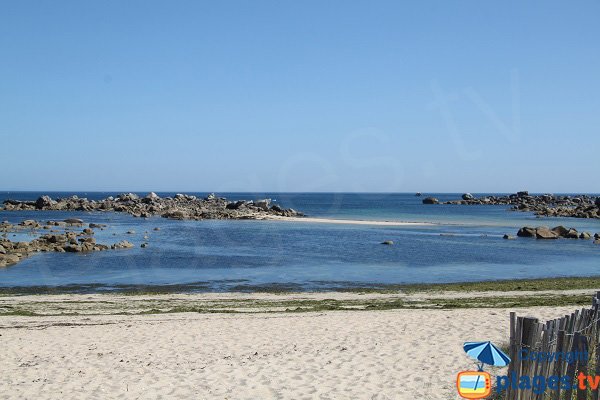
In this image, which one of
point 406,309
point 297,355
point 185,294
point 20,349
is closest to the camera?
point 297,355

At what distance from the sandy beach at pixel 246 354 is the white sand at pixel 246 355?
0.08ft

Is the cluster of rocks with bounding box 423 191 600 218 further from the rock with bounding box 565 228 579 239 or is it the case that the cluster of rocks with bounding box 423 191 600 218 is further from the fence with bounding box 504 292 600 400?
the fence with bounding box 504 292 600 400

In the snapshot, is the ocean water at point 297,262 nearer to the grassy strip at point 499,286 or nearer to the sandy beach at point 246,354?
the grassy strip at point 499,286

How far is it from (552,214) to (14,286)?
111 meters

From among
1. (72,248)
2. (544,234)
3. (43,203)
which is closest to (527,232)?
(544,234)

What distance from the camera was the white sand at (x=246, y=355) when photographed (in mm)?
11656

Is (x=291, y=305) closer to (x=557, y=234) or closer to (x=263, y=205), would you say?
(x=557, y=234)

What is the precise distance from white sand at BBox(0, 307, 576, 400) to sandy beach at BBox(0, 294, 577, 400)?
0.02 meters

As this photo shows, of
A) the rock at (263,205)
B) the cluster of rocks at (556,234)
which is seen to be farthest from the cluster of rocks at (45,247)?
the rock at (263,205)

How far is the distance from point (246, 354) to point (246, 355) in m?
0.11

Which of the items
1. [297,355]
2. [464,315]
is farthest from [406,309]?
[297,355]

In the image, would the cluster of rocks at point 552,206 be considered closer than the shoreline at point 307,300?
No

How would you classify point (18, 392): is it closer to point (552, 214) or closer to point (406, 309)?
point (406, 309)

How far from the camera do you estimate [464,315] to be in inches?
761
